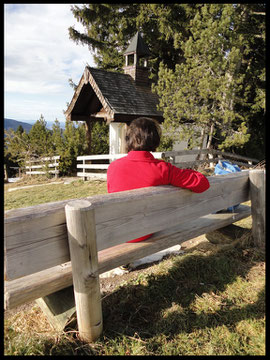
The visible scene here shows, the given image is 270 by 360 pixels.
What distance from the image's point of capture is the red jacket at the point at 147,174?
2.38 m

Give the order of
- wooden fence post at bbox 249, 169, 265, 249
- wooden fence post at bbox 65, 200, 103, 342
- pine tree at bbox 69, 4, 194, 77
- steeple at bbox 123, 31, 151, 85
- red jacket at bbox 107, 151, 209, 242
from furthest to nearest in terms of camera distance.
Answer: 1. pine tree at bbox 69, 4, 194, 77
2. steeple at bbox 123, 31, 151, 85
3. wooden fence post at bbox 249, 169, 265, 249
4. red jacket at bbox 107, 151, 209, 242
5. wooden fence post at bbox 65, 200, 103, 342

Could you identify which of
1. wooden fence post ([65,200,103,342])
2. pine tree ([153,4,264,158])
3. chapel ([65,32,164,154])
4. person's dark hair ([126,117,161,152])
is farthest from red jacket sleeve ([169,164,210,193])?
chapel ([65,32,164,154])

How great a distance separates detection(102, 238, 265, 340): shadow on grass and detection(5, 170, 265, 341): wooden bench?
35 cm

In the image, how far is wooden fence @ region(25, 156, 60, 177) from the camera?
13.9 meters

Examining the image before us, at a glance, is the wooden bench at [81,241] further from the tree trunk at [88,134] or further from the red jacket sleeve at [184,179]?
the tree trunk at [88,134]

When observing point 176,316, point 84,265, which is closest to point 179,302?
point 176,316

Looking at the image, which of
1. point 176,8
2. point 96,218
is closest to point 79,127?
point 176,8

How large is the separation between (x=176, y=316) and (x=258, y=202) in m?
1.88

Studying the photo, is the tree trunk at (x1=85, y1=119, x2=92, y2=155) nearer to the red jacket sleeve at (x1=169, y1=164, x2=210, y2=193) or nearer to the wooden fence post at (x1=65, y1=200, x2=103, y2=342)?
the red jacket sleeve at (x1=169, y1=164, x2=210, y2=193)

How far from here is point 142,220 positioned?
85.7 inches

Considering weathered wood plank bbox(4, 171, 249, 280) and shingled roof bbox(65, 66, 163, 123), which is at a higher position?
shingled roof bbox(65, 66, 163, 123)

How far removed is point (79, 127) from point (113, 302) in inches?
573

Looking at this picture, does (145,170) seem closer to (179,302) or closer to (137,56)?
(179,302)

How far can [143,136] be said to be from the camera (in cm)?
245
